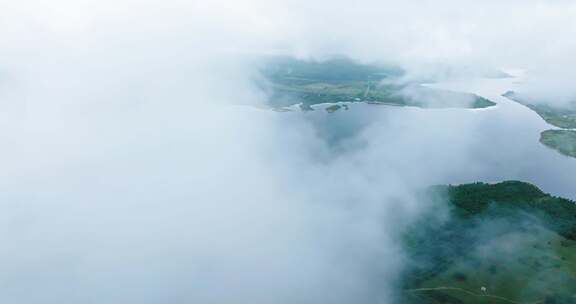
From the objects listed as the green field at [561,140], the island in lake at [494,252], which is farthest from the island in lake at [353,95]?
the island in lake at [494,252]

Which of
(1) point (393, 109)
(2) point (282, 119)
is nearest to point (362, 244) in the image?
(2) point (282, 119)

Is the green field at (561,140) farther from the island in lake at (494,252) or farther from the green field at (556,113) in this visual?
the island in lake at (494,252)

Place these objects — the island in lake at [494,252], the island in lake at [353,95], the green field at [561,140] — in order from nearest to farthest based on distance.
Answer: the island in lake at [494,252] < the green field at [561,140] < the island in lake at [353,95]

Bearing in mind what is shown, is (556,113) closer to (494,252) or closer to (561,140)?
(561,140)

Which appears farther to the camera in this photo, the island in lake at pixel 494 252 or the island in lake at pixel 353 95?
the island in lake at pixel 353 95

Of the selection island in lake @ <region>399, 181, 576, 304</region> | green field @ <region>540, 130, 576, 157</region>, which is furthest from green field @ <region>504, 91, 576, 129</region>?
island in lake @ <region>399, 181, 576, 304</region>

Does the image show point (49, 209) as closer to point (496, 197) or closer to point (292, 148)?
point (292, 148)
